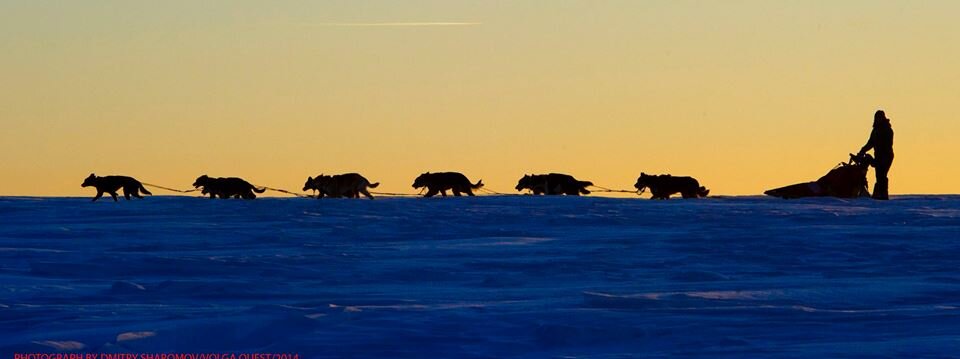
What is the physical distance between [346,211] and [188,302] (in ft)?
27.2

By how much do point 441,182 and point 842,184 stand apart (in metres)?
5.39

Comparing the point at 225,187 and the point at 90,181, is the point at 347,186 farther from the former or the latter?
the point at 90,181

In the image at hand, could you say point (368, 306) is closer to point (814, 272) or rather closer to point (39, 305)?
point (39, 305)

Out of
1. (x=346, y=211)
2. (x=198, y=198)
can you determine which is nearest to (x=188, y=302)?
(x=346, y=211)

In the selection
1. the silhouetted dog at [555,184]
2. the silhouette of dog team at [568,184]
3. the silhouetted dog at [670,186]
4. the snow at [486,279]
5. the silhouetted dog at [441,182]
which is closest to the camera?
the snow at [486,279]

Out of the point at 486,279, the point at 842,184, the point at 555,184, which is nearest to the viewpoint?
the point at 486,279

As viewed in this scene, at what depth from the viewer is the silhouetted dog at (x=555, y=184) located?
80.6ft

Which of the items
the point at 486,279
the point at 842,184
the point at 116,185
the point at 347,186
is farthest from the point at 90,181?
the point at 486,279

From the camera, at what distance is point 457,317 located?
28.5ft

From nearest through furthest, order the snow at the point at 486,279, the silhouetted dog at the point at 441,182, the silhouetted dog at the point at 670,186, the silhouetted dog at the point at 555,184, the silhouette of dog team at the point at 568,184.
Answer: the snow at the point at 486,279 → the silhouette of dog team at the point at 568,184 → the silhouetted dog at the point at 670,186 → the silhouetted dog at the point at 441,182 → the silhouetted dog at the point at 555,184

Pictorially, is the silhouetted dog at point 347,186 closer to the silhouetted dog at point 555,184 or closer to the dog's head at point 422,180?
the dog's head at point 422,180

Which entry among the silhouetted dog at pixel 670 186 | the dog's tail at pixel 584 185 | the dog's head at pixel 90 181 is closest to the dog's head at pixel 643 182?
the silhouetted dog at pixel 670 186

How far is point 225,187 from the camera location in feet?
75.7

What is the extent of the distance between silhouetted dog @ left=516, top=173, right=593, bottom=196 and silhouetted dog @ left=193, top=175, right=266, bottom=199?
3.99m
